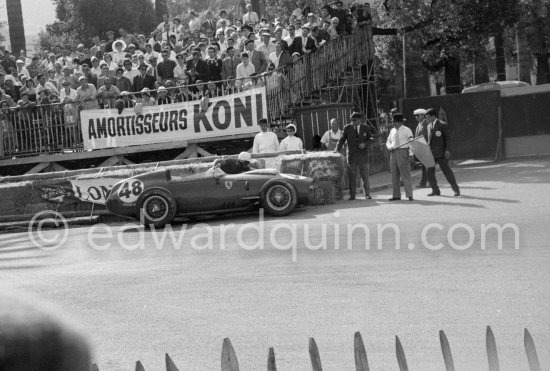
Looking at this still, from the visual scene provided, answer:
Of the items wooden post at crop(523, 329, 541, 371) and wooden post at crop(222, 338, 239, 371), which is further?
wooden post at crop(523, 329, 541, 371)

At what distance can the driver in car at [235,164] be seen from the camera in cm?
1684

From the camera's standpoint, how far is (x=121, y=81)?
22.7 m

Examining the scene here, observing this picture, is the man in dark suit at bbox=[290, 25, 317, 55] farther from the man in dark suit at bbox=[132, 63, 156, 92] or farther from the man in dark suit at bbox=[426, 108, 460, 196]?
the man in dark suit at bbox=[426, 108, 460, 196]

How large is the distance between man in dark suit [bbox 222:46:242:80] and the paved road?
285 inches

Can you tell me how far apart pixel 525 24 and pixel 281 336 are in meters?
25.9

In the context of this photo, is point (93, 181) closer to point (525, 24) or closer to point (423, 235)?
point (423, 235)

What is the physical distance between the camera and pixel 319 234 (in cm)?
1357

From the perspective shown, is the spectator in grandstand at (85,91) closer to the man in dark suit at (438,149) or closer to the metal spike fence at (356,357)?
the man in dark suit at (438,149)

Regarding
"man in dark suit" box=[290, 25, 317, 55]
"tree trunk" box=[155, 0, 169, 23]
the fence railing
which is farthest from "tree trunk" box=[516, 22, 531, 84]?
the fence railing

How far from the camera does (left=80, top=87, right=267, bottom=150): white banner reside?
70.0ft

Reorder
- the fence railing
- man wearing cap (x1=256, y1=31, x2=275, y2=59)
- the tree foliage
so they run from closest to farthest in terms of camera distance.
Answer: the fence railing
man wearing cap (x1=256, y1=31, x2=275, y2=59)
the tree foliage

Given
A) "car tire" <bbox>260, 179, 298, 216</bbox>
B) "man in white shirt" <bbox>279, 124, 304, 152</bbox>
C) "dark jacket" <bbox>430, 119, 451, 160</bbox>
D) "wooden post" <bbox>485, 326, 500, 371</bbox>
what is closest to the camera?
"wooden post" <bbox>485, 326, 500, 371</bbox>

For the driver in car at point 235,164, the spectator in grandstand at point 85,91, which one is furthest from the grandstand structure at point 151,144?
the driver in car at point 235,164

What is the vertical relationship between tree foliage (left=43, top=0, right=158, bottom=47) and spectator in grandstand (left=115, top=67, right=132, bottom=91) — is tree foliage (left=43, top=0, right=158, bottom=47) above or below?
above
